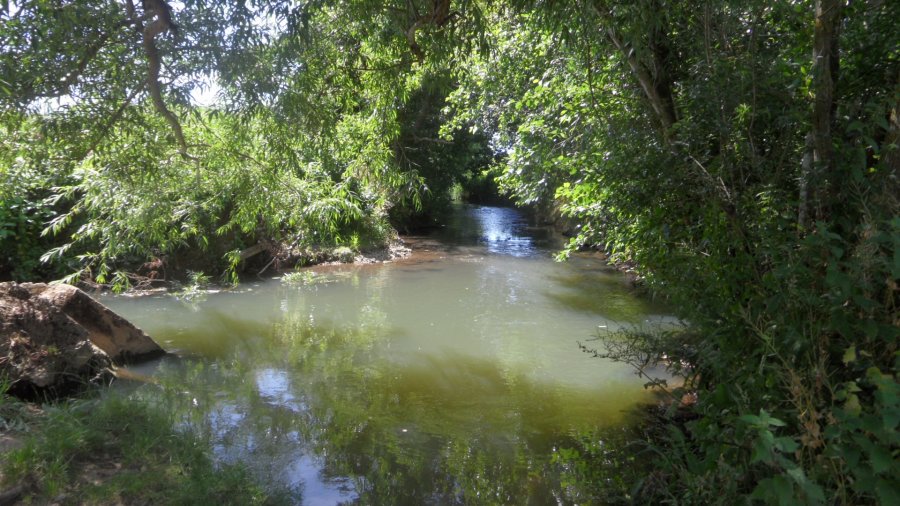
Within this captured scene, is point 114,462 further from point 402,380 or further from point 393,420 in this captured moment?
point 402,380

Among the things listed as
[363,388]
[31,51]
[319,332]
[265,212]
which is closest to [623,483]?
[363,388]

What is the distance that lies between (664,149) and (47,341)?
5.63 metres

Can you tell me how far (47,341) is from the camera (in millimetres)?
5887

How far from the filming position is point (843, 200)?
10.8ft

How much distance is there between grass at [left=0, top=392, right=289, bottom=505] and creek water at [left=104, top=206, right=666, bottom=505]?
0.46 meters

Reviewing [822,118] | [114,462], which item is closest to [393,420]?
[114,462]

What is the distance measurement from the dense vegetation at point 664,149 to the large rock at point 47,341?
3.27 ft

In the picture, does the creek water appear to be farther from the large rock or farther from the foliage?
the foliage

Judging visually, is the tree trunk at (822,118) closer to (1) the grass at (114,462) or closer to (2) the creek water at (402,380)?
(2) the creek water at (402,380)

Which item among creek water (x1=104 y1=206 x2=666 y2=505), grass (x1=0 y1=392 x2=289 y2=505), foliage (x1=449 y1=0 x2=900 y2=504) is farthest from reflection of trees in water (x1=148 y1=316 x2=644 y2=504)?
foliage (x1=449 y1=0 x2=900 y2=504)

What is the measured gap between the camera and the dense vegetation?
2793 mm

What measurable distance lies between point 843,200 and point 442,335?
6.55m

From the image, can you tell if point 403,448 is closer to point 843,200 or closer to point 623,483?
point 623,483

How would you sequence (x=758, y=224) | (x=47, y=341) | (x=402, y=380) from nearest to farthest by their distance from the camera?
(x=758, y=224) → (x=47, y=341) → (x=402, y=380)
